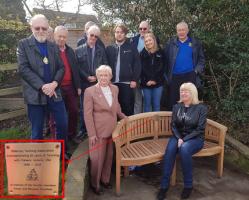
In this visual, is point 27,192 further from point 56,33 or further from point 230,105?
point 230,105

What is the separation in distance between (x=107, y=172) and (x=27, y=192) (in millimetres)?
1374

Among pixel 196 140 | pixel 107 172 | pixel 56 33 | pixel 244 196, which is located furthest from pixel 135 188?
pixel 56 33

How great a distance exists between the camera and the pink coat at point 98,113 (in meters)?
4.64

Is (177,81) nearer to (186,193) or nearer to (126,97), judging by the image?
(126,97)

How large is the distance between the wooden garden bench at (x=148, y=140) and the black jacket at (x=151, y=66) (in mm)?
642

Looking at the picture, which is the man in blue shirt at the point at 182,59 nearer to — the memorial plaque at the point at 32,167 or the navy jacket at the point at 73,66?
the navy jacket at the point at 73,66

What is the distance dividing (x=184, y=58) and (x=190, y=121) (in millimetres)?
1423

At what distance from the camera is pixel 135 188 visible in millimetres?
4941

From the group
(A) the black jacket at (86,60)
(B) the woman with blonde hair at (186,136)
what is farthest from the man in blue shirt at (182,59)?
(A) the black jacket at (86,60)

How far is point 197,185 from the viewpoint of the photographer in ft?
16.6

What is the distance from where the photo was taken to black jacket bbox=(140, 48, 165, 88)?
5852 millimetres

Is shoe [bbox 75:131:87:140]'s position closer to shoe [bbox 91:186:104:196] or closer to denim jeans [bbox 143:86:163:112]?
denim jeans [bbox 143:86:163:112]

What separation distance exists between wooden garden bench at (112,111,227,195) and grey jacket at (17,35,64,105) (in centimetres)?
113

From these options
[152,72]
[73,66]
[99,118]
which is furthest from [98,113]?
[152,72]
